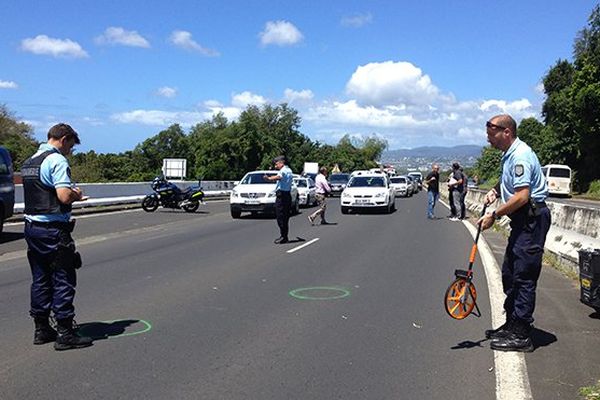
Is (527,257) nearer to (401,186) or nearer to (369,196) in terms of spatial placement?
(369,196)

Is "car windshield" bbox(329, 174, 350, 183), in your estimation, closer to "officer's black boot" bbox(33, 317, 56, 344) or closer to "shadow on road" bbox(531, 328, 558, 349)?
"shadow on road" bbox(531, 328, 558, 349)

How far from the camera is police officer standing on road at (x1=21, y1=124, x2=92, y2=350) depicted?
5418 mm

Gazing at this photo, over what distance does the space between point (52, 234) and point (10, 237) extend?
10.1 m

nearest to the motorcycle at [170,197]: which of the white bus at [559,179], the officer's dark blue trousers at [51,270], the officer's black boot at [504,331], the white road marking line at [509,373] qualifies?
the white road marking line at [509,373]

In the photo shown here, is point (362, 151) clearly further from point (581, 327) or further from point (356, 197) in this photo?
point (581, 327)

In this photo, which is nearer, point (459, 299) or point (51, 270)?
point (51, 270)

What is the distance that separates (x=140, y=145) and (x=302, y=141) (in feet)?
97.3

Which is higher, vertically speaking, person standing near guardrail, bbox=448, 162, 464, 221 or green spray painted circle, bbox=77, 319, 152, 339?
person standing near guardrail, bbox=448, 162, 464, 221

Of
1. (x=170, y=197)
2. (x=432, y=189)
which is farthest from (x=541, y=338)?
(x=170, y=197)

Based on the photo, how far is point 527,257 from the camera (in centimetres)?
543

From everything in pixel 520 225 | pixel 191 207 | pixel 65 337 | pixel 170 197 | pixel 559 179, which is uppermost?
pixel 520 225

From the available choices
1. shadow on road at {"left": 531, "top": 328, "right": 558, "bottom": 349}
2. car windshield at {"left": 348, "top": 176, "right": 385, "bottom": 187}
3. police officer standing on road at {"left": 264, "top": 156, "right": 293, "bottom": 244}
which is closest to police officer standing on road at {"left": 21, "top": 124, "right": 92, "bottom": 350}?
shadow on road at {"left": 531, "top": 328, "right": 558, "bottom": 349}

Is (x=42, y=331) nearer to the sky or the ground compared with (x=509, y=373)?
nearer to the sky

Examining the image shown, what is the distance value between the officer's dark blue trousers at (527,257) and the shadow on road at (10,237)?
38.3 ft
